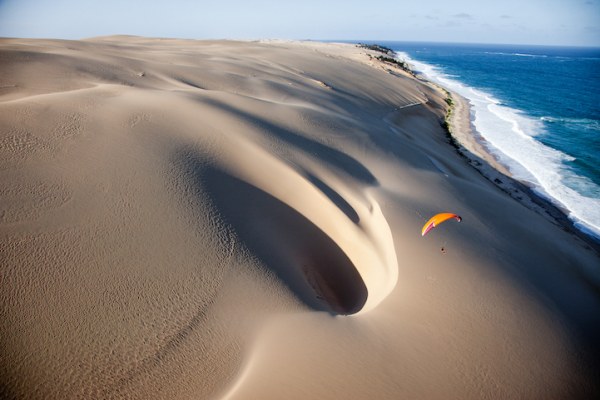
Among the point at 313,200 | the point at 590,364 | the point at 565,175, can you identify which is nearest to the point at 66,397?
the point at 313,200

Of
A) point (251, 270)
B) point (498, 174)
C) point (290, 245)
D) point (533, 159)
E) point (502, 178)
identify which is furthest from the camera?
point (533, 159)

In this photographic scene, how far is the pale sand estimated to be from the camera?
4.50 meters

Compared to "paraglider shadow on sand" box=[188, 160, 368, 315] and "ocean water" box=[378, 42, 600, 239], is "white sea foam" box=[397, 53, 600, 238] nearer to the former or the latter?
"ocean water" box=[378, 42, 600, 239]

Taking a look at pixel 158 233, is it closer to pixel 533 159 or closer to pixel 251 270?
pixel 251 270

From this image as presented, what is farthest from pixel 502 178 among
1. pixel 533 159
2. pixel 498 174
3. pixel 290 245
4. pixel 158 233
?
pixel 158 233

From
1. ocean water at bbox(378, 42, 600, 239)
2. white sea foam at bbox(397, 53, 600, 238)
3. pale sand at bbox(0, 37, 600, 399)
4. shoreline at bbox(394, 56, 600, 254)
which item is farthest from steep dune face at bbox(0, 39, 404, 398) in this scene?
ocean water at bbox(378, 42, 600, 239)

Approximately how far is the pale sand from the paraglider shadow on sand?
4 cm

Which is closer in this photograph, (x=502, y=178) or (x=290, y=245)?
(x=290, y=245)

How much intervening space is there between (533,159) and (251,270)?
62.6ft

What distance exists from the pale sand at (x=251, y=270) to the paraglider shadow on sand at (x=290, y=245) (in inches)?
1.6

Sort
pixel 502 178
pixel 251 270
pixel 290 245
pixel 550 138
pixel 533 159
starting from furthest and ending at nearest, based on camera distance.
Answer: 1. pixel 550 138
2. pixel 533 159
3. pixel 502 178
4. pixel 290 245
5. pixel 251 270

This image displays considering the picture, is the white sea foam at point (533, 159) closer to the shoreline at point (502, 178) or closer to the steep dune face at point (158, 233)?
the shoreline at point (502, 178)

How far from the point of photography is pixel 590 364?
5.46 m

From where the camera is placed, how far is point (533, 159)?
727 inches
